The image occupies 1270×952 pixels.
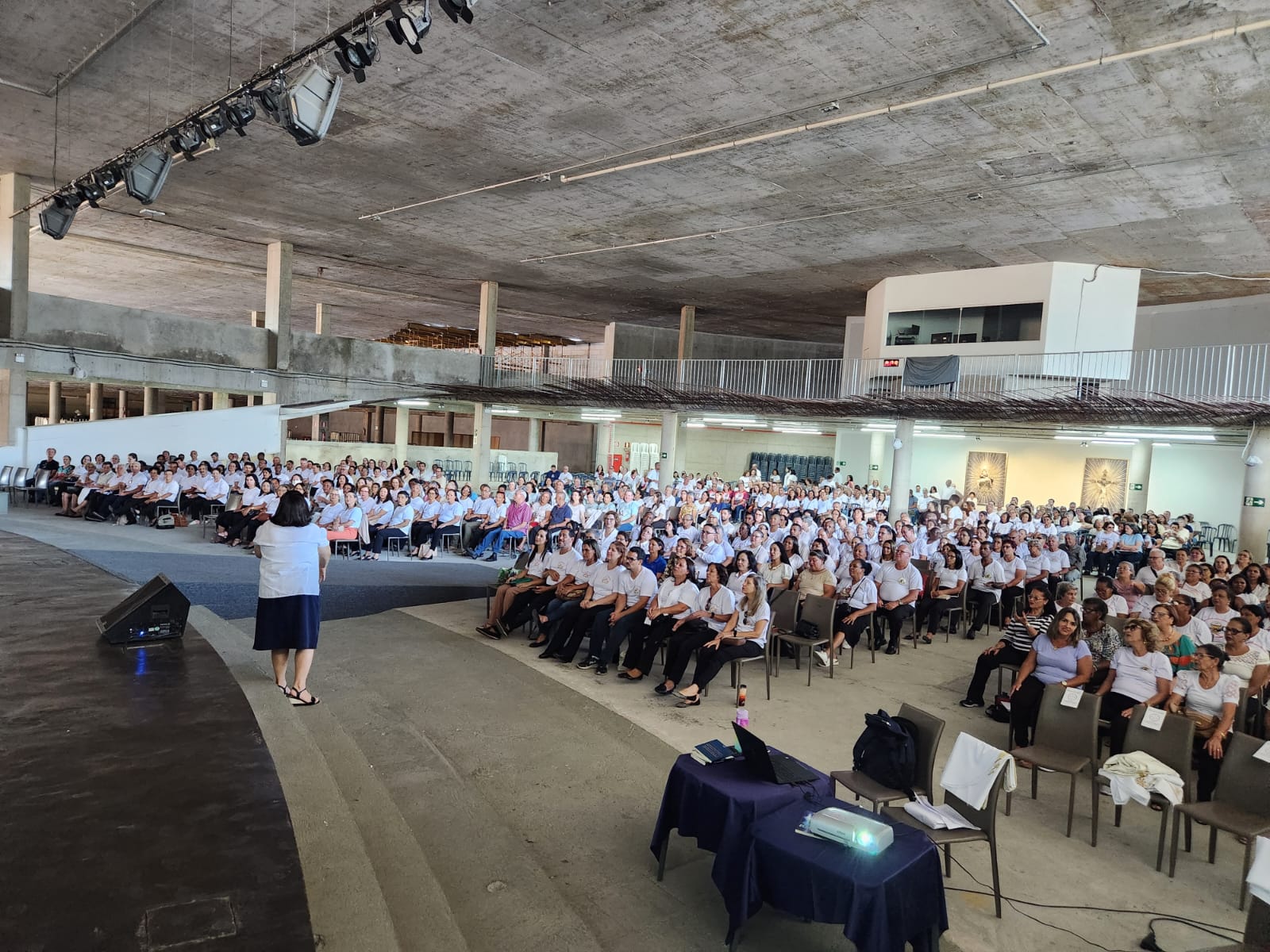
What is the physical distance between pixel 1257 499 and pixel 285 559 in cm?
1614

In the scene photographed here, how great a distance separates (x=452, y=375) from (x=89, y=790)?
21035 mm

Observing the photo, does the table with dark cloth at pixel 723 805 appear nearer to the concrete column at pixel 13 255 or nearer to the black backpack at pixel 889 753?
the black backpack at pixel 889 753

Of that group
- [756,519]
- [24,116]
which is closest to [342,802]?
[756,519]

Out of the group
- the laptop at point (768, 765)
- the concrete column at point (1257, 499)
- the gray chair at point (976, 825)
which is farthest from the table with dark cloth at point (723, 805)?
the concrete column at point (1257, 499)

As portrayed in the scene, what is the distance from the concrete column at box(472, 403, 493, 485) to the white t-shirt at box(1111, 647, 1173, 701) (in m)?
19.5

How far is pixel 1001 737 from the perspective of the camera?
236 inches

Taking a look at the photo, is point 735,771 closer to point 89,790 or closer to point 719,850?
point 719,850

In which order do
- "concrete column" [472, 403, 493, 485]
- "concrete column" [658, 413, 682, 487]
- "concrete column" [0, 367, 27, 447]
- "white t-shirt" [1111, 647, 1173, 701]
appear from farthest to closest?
"concrete column" [472, 403, 493, 485], "concrete column" [658, 413, 682, 487], "concrete column" [0, 367, 27, 447], "white t-shirt" [1111, 647, 1173, 701]

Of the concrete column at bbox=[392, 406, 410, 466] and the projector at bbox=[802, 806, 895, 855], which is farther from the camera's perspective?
the concrete column at bbox=[392, 406, 410, 466]

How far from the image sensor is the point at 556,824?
4.20 metres

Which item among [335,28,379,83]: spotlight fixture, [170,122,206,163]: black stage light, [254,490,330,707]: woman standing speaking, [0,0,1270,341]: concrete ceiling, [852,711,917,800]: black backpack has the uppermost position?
[0,0,1270,341]: concrete ceiling

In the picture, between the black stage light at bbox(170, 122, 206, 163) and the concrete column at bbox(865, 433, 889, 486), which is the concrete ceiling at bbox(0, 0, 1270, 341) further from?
the concrete column at bbox(865, 433, 889, 486)

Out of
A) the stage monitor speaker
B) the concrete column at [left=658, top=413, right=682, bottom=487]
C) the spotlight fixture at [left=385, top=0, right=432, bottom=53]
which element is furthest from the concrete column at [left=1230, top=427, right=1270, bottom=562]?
the stage monitor speaker

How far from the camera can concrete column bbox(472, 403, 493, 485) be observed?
23391 millimetres
